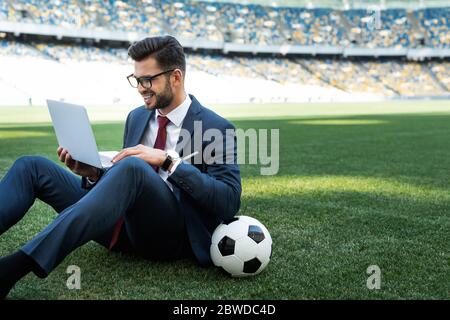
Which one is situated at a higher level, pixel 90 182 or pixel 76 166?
pixel 76 166

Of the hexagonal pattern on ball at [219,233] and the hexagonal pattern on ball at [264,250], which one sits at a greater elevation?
the hexagonal pattern on ball at [219,233]

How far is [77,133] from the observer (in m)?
3.26

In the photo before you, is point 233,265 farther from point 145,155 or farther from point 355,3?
point 355,3

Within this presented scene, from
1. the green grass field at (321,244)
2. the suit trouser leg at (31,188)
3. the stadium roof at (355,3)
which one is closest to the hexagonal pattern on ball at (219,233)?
the green grass field at (321,244)

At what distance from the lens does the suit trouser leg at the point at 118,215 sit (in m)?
2.78

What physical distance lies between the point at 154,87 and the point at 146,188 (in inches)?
26.7

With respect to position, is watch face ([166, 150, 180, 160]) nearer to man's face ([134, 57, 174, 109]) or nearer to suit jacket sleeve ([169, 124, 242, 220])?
suit jacket sleeve ([169, 124, 242, 220])

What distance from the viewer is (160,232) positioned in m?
3.46

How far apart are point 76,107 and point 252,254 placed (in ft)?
4.71

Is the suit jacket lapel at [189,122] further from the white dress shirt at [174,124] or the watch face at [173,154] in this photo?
the watch face at [173,154]

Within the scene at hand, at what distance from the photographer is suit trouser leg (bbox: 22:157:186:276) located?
2.78m

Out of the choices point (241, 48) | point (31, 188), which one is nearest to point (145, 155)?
point (31, 188)

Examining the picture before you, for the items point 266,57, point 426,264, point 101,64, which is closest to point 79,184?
point 426,264
